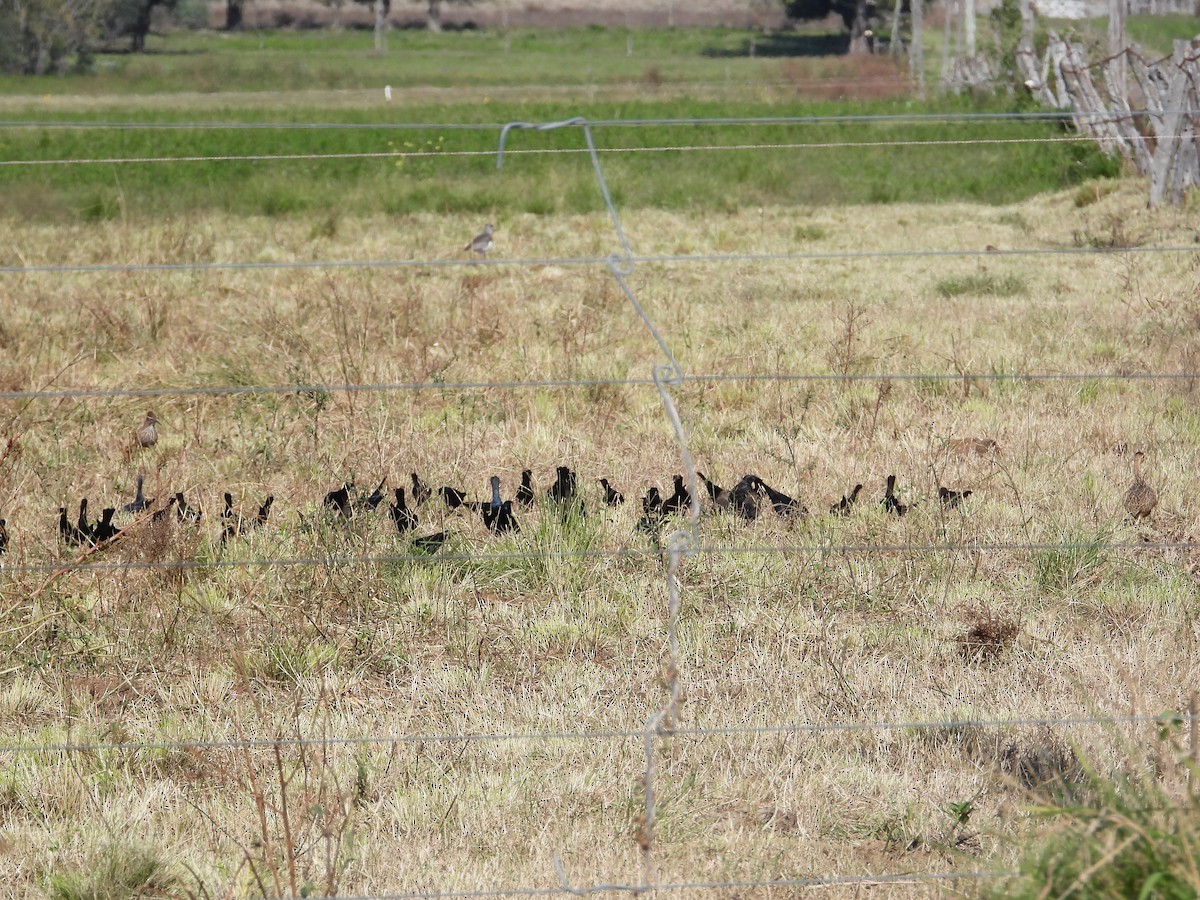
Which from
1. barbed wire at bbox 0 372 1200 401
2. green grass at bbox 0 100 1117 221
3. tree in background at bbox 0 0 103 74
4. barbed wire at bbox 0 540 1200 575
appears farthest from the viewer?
tree in background at bbox 0 0 103 74

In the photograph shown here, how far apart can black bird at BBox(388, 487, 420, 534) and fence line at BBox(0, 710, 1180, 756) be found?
97 centimetres

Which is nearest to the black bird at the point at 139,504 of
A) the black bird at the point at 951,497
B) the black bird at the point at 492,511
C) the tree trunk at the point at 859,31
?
the black bird at the point at 492,511

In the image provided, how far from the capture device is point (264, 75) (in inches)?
1435

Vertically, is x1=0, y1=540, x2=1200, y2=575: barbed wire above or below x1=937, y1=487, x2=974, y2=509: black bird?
below

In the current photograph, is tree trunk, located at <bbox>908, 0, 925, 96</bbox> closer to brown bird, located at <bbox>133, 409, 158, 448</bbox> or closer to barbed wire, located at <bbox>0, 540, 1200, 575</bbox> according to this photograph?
brown bird, located at <bbox>133, 409, 158, 448</bbox>

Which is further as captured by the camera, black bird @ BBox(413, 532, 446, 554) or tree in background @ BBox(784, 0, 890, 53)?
tree in background @ BBox(784, 0, 890, 53)

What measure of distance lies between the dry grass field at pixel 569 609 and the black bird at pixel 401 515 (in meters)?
0.13

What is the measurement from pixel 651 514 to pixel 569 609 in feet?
1.84

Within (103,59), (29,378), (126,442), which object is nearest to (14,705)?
(126,442)

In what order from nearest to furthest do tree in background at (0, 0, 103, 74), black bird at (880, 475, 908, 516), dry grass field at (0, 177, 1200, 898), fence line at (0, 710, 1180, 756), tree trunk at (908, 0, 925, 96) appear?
1. dry grass field at (0, 177, 1200, 898)
2. fence line at (0, 710, 1180, 756)
3. black bird at (880, 475, 908, 516)
4. tree trunk at (908, 0, 925, 96)
5. tree in background at (0, 0, 103, 74)

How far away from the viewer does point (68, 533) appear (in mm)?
3842

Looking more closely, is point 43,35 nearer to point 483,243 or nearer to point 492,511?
point 483,243

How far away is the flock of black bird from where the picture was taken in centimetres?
387

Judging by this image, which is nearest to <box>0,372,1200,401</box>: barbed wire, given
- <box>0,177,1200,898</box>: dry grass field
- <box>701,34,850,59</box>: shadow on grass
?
<box>0,177,1200,898</box>: dry grass field
